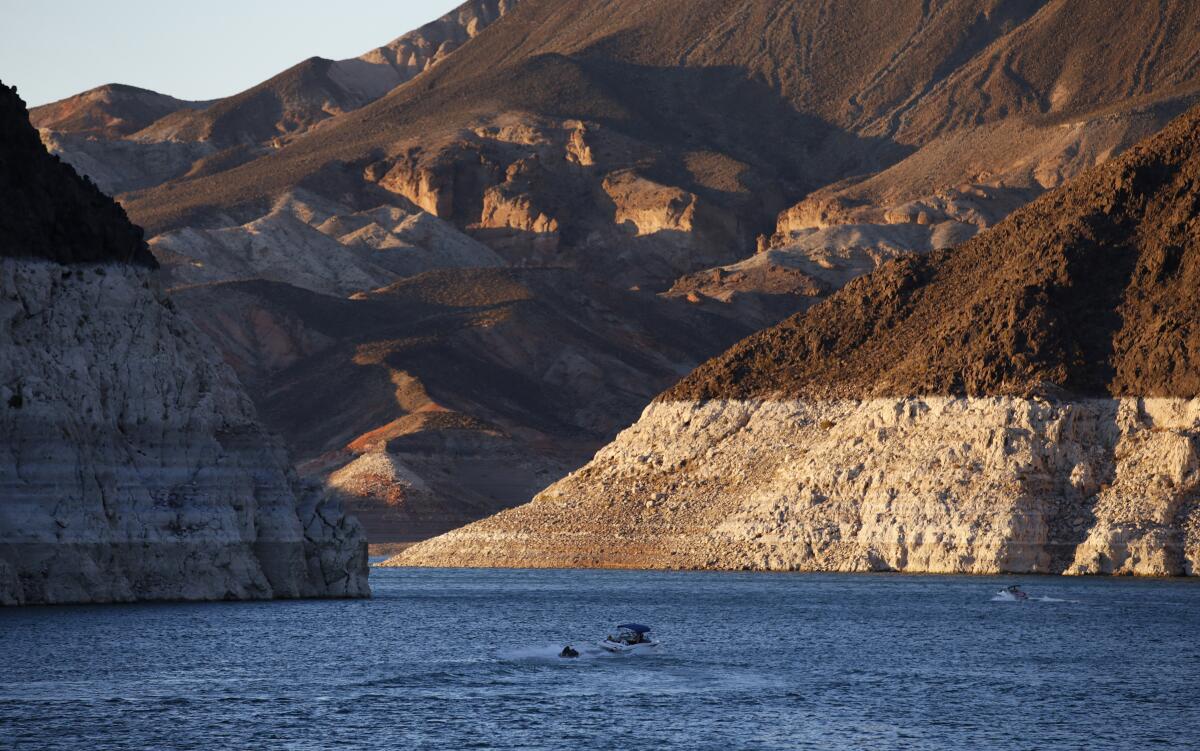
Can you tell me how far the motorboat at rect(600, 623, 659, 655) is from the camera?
7925 cm

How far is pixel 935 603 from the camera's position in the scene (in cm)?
10219

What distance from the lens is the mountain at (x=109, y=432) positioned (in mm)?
80438

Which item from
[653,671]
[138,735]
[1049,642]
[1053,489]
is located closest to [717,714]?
[653,671]

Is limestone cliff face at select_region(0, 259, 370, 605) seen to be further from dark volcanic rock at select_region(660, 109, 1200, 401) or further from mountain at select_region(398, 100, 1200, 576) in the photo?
dark volcanic rock at select_region(660, 109, 1200, 401)

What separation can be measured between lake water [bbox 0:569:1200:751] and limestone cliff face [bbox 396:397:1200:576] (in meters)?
8.51

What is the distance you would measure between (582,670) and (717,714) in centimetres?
1226

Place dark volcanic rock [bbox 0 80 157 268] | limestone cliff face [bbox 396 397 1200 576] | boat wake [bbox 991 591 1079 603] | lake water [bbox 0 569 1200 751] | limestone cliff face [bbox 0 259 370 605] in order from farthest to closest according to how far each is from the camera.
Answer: limestone cliff face [bbox 396 397 1200 576], boat wake [bbox 991 591 1079 603], dark volcanic rock [bbox 0 80 157 268], limestone cliff face [bbox 0 259 370 605], lake water [bbox 0 569 1200 751]

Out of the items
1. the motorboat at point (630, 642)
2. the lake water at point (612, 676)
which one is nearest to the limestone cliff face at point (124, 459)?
the lake water at point (612, 676)

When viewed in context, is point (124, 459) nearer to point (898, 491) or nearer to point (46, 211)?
point (46, 211)

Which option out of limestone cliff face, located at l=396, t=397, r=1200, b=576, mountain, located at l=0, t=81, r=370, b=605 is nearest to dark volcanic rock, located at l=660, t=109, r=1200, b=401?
limestone cliff face, located at l=396, t=397, r=1200, b=576

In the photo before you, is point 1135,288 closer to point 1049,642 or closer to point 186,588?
point 1049,642

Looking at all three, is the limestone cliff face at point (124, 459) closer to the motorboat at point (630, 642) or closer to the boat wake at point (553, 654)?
the boat wake at point (553, 654)

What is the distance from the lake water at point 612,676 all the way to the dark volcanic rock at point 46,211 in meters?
14.4

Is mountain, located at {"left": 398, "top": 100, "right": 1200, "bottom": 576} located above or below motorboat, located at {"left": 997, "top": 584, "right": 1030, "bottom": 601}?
above
